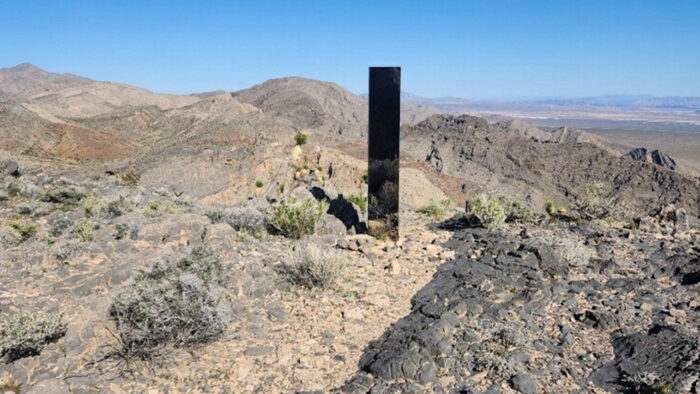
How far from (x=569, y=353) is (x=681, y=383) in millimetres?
856

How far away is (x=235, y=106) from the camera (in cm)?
3547

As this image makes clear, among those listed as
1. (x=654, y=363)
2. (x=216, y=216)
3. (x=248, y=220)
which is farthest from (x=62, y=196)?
(x=654, y=363)

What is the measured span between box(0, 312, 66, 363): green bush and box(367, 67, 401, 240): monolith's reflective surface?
480 centimetres

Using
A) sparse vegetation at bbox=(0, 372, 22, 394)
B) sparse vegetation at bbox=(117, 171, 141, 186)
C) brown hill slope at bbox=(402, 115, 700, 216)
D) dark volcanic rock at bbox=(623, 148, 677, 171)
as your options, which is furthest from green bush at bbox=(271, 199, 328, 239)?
dark volcanic rock at bbox=(623, 148, 677, 171)

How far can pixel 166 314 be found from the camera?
4.29 metres

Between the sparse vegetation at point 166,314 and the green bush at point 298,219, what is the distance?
2812 millimetres

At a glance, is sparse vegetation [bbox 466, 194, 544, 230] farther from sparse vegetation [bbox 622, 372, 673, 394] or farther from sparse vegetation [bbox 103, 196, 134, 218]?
sparse vegetation [bbox 103, 196, 134, 218]

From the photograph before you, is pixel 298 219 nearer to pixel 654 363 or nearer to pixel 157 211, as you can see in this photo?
pixel 157 211

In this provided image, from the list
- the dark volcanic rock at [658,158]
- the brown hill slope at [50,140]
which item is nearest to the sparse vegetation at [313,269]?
the brown hill slope at [50,140]

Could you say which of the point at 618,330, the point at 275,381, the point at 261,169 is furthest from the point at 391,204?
the point at 261,169

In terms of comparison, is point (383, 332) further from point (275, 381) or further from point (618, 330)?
point (618, 330)

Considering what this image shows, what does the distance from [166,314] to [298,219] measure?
3578 millimetres

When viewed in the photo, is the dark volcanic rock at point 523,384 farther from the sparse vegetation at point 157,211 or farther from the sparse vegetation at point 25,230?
the sparse vegetation at point 25,230

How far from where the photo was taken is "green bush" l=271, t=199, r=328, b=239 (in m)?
7.67
